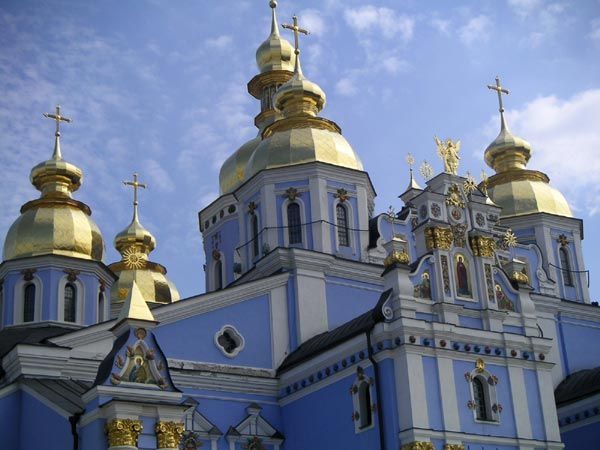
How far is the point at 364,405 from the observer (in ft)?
64.7

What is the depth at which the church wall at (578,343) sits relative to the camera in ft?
84.0

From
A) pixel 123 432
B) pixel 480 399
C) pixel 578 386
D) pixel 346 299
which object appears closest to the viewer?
pixel 123 432

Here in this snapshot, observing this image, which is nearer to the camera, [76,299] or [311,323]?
[311,323]

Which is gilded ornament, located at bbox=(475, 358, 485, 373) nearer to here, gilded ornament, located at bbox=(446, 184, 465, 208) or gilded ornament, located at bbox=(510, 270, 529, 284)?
gilded ornament, located at bbox=(510, 270, 529, 284)

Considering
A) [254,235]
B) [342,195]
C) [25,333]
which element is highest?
[342,195]

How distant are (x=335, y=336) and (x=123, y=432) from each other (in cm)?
641

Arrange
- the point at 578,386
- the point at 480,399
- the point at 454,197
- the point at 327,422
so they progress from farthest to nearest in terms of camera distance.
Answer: the point at 578,386 < the point at 454,197 < the point at 327,422 < the point at 480,399

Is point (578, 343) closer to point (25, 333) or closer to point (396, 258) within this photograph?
point (396, 258)

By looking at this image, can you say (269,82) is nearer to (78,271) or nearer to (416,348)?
(78,271)

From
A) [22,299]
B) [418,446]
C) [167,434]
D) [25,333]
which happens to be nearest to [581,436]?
[418,446]

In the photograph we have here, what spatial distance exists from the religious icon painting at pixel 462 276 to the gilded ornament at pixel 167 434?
6.77 metres

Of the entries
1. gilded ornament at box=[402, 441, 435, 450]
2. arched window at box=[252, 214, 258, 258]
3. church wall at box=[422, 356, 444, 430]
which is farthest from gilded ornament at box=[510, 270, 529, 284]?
arched window at box=[252, 214, 258, 258]

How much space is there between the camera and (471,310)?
68.0ft

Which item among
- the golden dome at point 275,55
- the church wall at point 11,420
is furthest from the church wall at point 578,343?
the church wall at point 11,420
